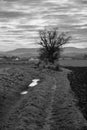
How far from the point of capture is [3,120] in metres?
13.9

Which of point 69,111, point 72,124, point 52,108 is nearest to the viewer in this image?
point 72,124

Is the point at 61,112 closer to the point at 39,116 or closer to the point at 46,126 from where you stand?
the point at 39,116

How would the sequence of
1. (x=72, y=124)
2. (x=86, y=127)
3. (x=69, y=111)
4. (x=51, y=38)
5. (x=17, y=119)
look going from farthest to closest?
(x=51, y=38) → (x=69, y=111) → (x=17, y=119) → (x=72, y=124) → (x=86, y=127)

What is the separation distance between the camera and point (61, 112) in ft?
51.5

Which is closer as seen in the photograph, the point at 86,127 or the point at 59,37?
the point at 86,127

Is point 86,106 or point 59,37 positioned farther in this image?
point 59,37

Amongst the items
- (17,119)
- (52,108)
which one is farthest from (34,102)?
(17,119)

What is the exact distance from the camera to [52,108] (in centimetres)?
1680

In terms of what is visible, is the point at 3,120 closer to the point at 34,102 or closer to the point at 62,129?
the point at 62,129

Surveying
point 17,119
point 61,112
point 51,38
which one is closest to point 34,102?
point 61,112

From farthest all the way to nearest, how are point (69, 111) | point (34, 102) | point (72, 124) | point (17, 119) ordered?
point (34, 102) < point (69, 111) < point (17, 119) < point (72, 124)

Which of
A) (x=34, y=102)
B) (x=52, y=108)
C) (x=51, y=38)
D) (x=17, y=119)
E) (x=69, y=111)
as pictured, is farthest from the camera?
(x=51, y=38)

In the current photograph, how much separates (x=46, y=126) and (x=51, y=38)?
6655cm

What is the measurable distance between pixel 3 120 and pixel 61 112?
11.5 feet
